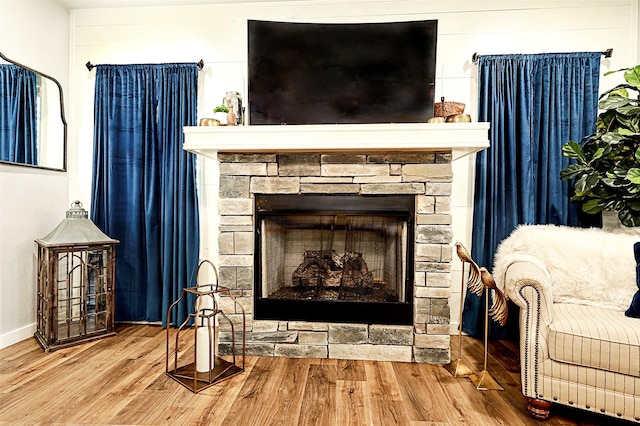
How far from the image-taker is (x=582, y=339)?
5.66 feet

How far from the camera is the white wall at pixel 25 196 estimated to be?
262 centimetres

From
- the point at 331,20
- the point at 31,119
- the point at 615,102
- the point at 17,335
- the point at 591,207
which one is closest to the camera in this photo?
the point at 615,102

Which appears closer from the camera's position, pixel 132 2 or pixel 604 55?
pixel 604 55

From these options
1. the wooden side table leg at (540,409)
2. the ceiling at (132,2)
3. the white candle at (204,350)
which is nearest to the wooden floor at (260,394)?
the wooden side table leg at (540,409)

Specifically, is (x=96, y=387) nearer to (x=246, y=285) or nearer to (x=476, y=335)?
(x=246, y=285)

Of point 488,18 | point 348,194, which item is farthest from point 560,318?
point 488,18

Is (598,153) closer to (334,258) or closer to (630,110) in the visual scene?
(630,110)

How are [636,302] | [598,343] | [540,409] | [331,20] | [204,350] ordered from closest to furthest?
[598,343], [540,409], [636,302], [204,350], [331,20]

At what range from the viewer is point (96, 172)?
3098 mm

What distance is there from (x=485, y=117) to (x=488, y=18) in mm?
770

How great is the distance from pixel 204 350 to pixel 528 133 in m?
2.60

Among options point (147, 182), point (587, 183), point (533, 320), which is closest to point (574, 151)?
point (587, 183)

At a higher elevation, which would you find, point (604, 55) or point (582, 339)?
point (604, 55)

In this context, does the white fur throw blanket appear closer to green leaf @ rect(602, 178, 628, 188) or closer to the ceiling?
green leaf @ rect(602, 178, 628, 188)
